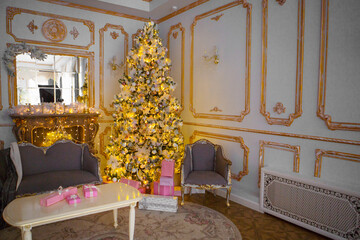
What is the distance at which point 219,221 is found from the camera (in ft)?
11.6

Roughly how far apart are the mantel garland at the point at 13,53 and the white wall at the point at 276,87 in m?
2.99

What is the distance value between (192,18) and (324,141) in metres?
3.48

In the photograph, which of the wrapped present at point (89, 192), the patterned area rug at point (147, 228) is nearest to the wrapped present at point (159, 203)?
the patterned area rug at point (147, 228)

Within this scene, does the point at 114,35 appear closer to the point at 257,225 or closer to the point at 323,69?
the point at 323,69

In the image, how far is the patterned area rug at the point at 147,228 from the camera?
3100 millimetres

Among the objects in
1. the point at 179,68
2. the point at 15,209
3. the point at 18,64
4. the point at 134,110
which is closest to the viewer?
the point at 15,209

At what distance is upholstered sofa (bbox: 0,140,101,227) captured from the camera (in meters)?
3.44

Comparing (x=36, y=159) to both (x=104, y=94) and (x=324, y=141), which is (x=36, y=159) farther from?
(x=324, y=141)

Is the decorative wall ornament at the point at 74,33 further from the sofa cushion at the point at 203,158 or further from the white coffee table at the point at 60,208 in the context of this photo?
the white coffee table at the point at 60,208

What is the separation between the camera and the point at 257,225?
3445 millimetres

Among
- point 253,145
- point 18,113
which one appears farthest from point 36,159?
point 253,145

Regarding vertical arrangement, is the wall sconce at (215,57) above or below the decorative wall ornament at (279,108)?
above

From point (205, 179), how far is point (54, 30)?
4191 millimetres

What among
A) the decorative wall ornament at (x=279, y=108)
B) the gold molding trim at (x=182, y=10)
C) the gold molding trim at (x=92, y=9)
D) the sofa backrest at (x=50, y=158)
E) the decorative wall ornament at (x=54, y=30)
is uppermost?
the gold molding trim at (x=92, y=9)
